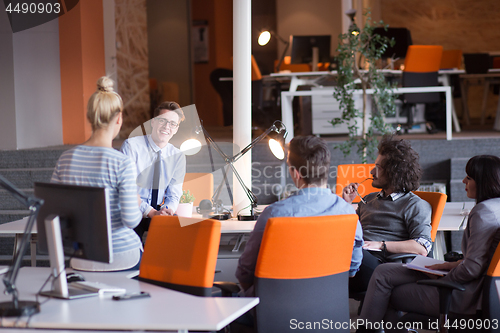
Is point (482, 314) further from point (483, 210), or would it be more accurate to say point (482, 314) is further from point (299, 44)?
point (299, 44)

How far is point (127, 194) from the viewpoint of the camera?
6.75 ft

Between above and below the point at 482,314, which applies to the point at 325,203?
above

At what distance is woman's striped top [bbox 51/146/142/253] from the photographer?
2055 millimetres

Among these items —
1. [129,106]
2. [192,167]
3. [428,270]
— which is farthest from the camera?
[129,106]

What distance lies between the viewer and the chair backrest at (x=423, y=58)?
6762mm

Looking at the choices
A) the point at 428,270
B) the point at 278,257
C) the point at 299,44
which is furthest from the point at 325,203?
the point at 299,44

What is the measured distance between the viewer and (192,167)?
18.4ft

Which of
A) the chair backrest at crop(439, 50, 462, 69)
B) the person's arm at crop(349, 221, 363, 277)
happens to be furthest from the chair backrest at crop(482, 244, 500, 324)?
the chair backrest at crop(439, 50, 462, 69)

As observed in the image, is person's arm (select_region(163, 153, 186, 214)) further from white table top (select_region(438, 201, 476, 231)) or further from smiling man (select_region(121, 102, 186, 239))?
white table top (select_region(438, 201, 476, 231))

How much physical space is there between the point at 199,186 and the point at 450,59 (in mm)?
6752

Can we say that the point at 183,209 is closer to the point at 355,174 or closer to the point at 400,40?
the point at 355,174

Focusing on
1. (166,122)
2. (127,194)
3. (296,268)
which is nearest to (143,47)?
(166,122)

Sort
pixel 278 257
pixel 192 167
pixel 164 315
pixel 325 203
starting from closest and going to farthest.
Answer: pixel 164 315
pixel 278 257
pixel 325 203
pixel 192 167

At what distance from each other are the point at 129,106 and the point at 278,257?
676 centimetres
